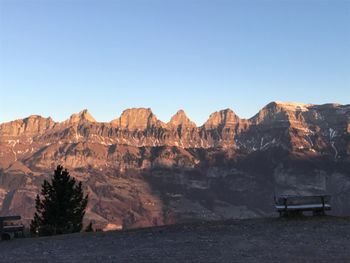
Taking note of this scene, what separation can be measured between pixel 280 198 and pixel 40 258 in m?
17.0

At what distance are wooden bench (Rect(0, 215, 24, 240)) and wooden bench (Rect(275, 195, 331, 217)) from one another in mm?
17981

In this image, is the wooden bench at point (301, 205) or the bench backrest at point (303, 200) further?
the bench backrest at point (303, 200)

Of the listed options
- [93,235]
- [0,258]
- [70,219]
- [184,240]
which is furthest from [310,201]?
[70,219]

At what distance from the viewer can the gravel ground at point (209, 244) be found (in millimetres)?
21250

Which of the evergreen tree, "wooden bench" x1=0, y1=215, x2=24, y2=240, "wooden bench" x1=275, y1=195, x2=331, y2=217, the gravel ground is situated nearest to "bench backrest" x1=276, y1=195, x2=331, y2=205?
"wooden bench" x1=275, y1=195, x2=331, y2=217

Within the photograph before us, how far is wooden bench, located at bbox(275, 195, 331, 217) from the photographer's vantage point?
3239 centimetres

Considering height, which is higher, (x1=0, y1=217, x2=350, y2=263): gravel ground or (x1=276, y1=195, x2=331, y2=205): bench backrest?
(x1=276, y1=195, x2=331, y2=205): bench backrest

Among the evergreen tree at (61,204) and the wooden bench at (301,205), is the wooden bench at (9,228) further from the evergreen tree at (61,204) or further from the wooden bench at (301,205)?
the evergreen tree at (61,204)

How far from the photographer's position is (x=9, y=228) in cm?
3316

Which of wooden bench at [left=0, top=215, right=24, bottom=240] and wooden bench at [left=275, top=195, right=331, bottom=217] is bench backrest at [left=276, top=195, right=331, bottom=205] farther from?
wooden bench at [left=0, top=215, right=24, bottom=240]

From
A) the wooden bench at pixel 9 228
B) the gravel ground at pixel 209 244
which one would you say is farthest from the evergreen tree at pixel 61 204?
the gravel ground at pixel 209 244

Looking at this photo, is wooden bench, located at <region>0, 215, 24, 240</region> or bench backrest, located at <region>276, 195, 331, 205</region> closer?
bench backrest, located at <region>276, 195, 331, 205</region>

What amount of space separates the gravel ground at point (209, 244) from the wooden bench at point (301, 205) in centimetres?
115

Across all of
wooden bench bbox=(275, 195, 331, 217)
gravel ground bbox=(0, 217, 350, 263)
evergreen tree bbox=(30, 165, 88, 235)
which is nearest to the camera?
gravel ground bbox=(0, 217, 350, 263)
